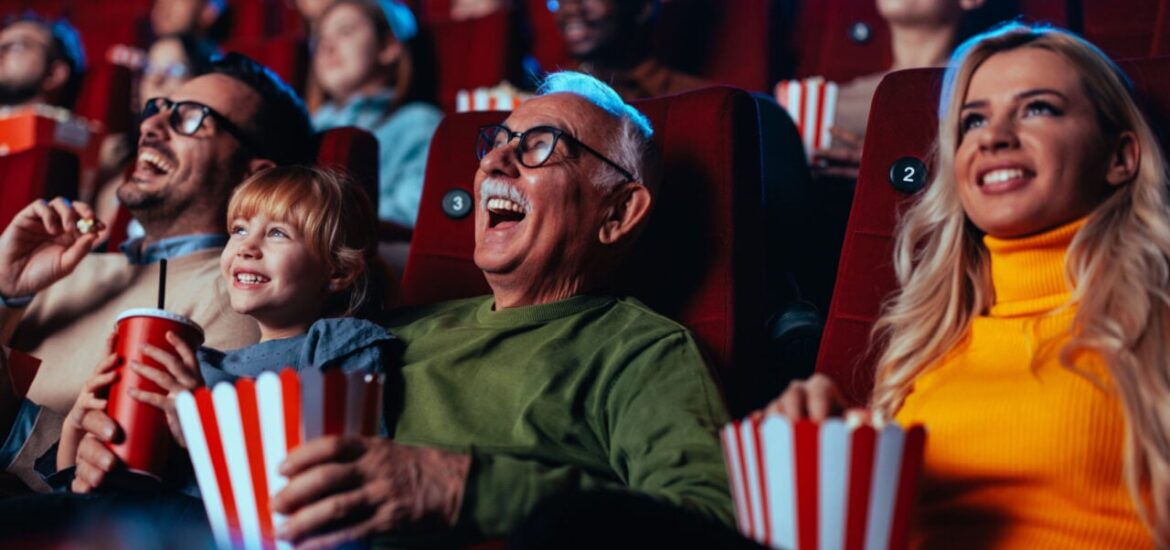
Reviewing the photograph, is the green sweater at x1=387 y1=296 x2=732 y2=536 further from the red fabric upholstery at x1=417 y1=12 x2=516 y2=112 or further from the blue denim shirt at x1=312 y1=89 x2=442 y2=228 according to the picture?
the red fabric upholstery at x1=417 y1=12 x2=516 y2=112

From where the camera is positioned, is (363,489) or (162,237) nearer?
(363,489)

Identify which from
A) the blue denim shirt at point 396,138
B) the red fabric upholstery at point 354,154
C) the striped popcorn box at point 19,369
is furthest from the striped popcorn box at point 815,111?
the striped popcorn box at point 19,369

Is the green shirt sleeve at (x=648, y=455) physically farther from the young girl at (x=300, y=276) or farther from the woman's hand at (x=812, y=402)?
the young girl at (x=300, y=276)

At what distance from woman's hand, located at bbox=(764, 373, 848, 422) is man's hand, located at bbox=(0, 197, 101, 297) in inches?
40.2

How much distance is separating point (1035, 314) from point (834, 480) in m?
0.35

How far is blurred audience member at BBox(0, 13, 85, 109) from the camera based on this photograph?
2.82 meters

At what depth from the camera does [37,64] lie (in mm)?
2842

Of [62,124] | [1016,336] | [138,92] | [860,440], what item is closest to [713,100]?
[1016,336]

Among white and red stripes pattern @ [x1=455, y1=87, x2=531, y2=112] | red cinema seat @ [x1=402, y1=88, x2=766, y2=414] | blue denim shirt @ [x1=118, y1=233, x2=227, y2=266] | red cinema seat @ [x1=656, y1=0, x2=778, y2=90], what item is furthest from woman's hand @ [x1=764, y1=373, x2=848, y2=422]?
red cinema seat @ [x1=656, y1=0, x2=778, y2=90]

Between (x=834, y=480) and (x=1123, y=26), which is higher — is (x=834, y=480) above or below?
below

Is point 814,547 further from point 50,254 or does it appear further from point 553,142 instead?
point 50,254

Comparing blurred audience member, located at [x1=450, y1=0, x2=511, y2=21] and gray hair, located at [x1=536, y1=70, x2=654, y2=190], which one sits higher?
blurred audience member, located at [x1=450, y1=0, x2=511, y2=21]

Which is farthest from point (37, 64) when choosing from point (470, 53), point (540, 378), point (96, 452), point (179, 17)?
point (540, 378)

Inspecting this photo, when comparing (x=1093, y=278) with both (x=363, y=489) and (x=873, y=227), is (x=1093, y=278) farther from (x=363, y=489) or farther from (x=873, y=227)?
(x=363, y=489)
